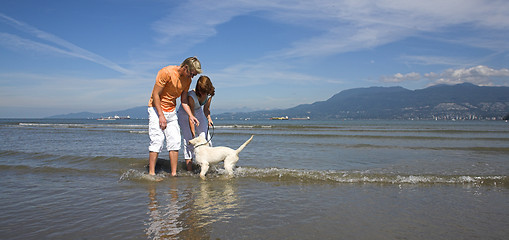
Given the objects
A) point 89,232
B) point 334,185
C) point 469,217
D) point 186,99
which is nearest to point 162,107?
point 186,99

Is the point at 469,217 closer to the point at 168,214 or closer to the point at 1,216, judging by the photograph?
the point at 168,214

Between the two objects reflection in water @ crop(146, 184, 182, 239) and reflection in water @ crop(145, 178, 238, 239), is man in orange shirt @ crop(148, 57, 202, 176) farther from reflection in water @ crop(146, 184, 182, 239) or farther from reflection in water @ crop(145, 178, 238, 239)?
reflection in water @ crop(146, 184, 182, 239)

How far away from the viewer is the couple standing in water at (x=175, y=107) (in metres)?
5.72

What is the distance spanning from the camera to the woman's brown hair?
6.29m

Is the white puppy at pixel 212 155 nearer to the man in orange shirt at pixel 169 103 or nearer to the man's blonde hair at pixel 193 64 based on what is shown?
the man in orange shirt at pixel 169 103

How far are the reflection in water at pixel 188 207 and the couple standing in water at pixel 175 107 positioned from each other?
85cm

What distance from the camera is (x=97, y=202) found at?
4410mm

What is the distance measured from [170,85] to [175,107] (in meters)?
0.57

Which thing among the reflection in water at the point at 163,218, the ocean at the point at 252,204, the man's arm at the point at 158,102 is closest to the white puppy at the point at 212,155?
the ocean at the point at 252,204

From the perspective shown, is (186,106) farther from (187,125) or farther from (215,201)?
(215,201)

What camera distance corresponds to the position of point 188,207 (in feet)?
13.6

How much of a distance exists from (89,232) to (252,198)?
89.3 inches

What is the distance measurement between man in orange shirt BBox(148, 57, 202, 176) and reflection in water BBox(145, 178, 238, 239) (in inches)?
32.4

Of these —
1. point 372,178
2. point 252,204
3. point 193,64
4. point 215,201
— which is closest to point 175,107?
point 193,64
